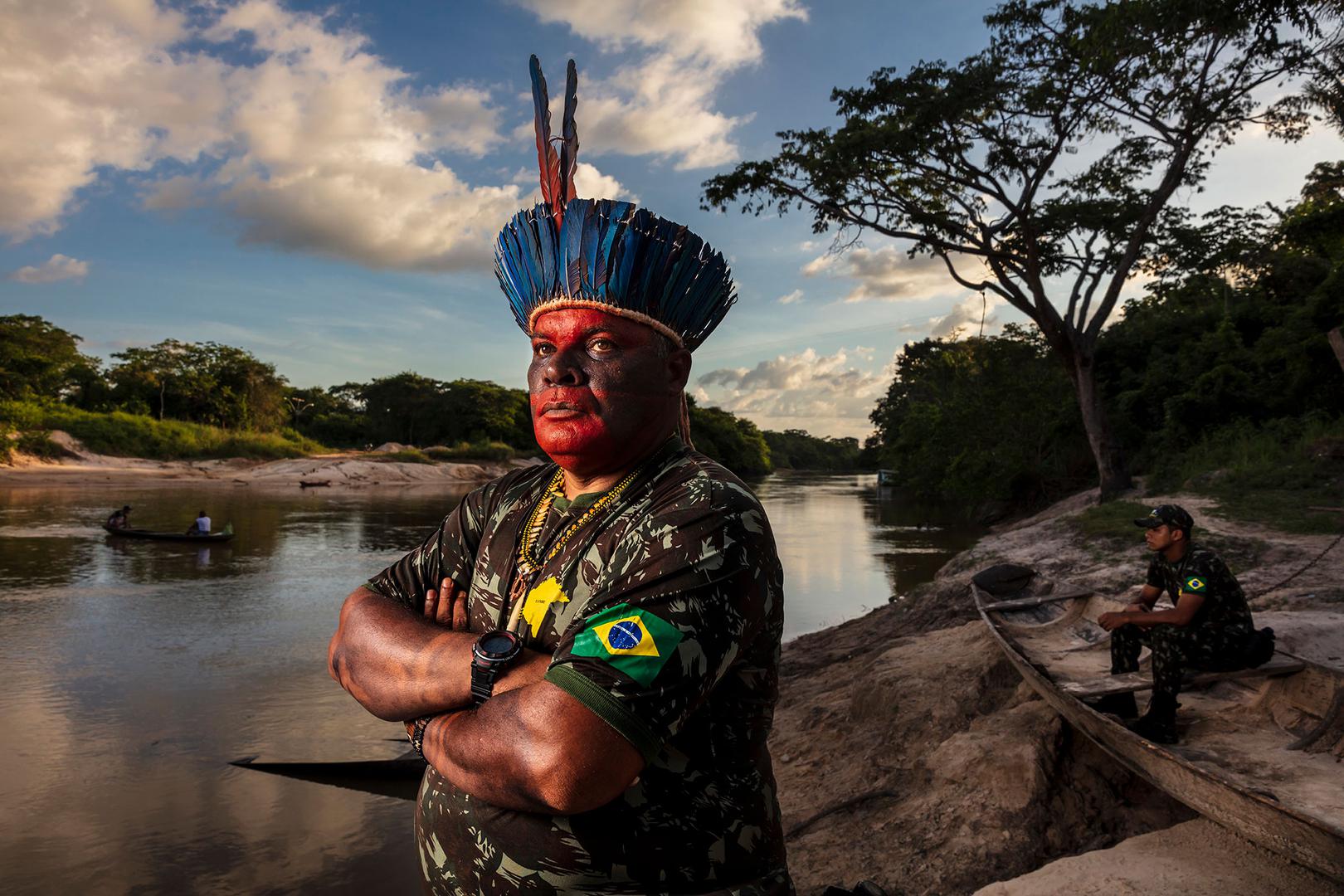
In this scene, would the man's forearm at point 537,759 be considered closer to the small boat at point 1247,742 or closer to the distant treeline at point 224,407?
the small boat at point 1247,742

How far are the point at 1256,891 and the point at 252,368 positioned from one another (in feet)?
212

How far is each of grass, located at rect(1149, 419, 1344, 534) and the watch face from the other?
1330 cm

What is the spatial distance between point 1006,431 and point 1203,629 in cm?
2286

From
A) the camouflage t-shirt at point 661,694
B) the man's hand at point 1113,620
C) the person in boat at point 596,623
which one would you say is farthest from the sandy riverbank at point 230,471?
the camouflage t-shirt at point 661,694

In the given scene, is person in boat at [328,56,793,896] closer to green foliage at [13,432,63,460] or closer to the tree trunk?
the tree trunk

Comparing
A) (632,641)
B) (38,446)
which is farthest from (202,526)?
(38,446)

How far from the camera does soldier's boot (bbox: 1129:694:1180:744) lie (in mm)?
4941

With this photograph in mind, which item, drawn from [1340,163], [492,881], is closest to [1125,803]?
[492,881]

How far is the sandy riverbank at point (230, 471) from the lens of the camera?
39.1 metres

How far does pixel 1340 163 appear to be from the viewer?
26.5 meters

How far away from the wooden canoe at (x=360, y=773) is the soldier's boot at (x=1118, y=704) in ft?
18.8

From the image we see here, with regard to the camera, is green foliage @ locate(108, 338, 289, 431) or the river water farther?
green foliage @ locate(108, 338, 289, 431)

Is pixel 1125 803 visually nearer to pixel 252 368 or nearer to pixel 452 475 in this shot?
pixel 452 475

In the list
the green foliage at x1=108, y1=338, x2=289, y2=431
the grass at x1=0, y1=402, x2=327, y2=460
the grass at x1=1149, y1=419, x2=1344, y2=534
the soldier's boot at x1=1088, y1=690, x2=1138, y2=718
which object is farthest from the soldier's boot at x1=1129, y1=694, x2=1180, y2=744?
the green foliage at x1=108, y1=338, x2=289, y2=431
